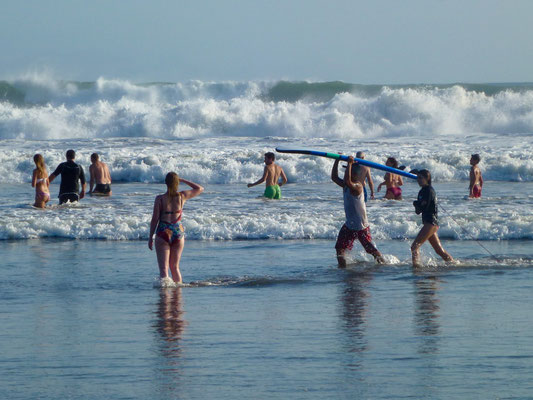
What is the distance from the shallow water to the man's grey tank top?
55 cm

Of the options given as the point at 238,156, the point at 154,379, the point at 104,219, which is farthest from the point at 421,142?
the point at 154,379

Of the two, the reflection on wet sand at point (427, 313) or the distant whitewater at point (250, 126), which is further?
the distant whitewater at point (250, 126)

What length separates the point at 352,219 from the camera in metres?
11.3

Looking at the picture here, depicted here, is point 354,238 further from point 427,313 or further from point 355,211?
point 427,313

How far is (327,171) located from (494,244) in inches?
526

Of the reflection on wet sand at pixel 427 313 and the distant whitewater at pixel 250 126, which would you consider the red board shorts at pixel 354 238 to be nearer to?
the reflection on wet sand at pixel 427 313

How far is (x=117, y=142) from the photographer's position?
35.2 metres

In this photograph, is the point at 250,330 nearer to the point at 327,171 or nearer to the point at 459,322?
the point at 459,322

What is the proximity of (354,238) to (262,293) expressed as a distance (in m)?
1.97

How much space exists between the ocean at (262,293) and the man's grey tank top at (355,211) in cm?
56

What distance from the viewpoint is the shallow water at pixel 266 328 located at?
6.20m

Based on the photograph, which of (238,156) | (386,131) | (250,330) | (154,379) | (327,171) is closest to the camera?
(154,379)

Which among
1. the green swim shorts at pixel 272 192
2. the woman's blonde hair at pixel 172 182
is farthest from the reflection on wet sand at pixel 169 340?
the green swim shorts at pixel 272 192

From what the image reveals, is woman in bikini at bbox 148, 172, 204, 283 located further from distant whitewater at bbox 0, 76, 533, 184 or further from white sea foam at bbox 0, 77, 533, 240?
distant whitewater at bbox 0, 76, 533, 184
